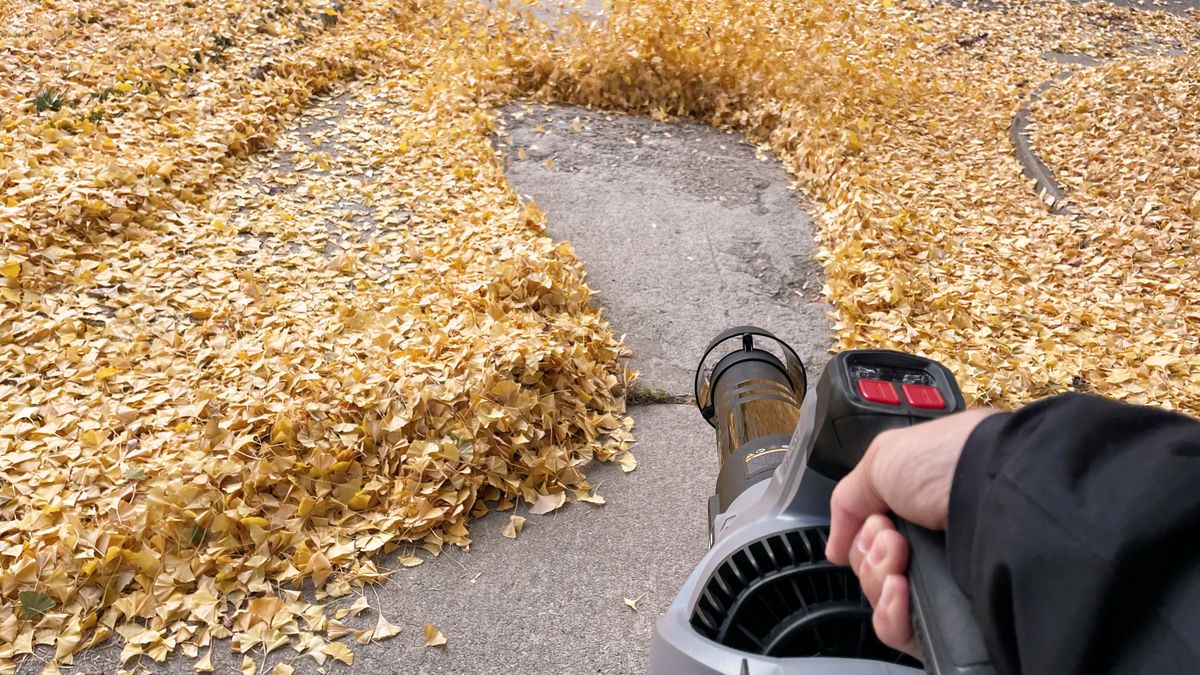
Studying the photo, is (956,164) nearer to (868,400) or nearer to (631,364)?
(631,364)

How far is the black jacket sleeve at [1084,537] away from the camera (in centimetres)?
61

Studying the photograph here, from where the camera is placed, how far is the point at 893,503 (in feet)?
2.90

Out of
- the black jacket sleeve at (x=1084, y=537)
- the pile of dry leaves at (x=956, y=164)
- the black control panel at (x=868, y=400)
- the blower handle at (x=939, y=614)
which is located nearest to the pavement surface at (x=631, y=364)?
the pile of dry leaves at (x=956, y=164)

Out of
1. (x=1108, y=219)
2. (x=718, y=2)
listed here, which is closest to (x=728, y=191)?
(x=1108, y=219)

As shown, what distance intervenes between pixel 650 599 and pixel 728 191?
3024 millimetres

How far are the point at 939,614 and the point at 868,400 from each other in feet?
1.06

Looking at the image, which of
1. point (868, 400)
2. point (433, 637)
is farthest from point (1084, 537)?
point (433, 637)

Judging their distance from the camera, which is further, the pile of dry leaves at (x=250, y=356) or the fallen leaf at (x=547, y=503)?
the fallen leaf at (x=547, y=503)

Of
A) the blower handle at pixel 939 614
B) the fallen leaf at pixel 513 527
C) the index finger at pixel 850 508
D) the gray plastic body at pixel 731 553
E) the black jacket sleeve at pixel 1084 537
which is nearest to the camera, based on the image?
the black jacket sleeve at pixel 1084 537

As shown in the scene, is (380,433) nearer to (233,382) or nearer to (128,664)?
(233,382)

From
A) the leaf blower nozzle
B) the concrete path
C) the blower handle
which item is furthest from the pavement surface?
the blower handle

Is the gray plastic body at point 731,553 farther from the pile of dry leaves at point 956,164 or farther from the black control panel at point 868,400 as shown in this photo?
the pile of dry leaves at point 956,164

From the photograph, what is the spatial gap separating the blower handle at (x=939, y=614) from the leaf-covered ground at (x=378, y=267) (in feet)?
5.88

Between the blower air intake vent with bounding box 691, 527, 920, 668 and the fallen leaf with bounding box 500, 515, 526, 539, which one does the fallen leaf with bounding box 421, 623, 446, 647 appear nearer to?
the fallen leaf with bounding box 500, 515, 526, 539
